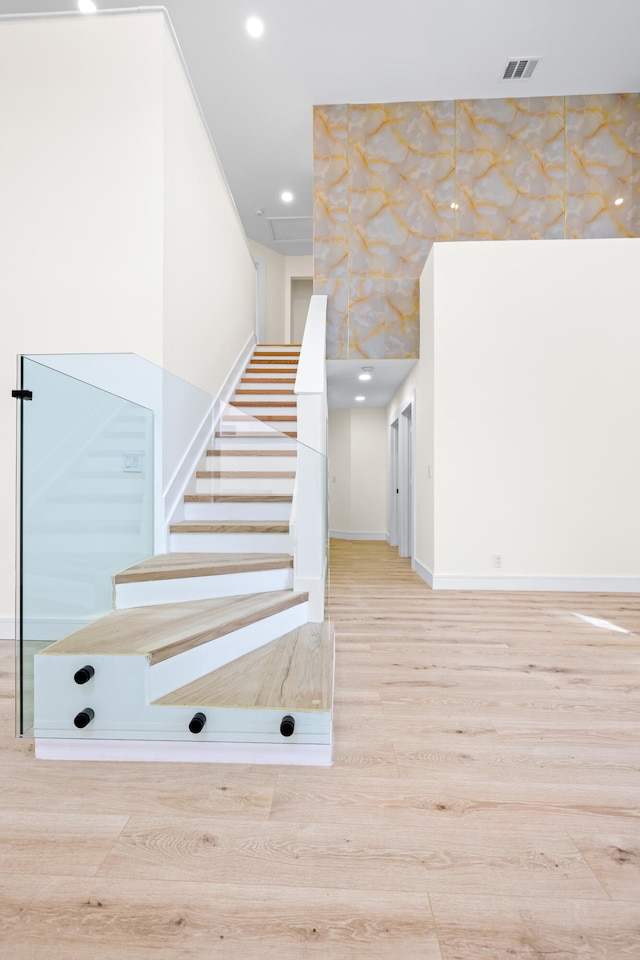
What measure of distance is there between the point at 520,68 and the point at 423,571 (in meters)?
5.02

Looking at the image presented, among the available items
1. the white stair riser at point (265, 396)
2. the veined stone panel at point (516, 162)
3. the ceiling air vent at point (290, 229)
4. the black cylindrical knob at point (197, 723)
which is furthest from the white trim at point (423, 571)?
the ceiling air vent at point (290, 229)

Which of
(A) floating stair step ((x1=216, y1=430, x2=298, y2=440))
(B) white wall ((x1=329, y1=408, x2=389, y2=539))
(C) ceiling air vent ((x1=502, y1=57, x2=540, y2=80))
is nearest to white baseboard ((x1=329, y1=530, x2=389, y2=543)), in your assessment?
(B) white wall ((x1=329, y1=408, x2=389, y2=539))

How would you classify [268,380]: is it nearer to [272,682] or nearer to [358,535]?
[358,535]

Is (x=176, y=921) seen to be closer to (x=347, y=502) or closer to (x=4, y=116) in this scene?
(x=4, y=116)

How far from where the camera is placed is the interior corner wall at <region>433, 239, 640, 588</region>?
13.6 feet

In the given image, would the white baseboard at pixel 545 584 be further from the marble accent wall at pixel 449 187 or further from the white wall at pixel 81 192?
the white wall at pixel 81 192

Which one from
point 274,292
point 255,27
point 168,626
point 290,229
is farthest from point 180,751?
point 274,292

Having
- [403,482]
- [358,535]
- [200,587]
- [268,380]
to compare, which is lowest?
[358,535]

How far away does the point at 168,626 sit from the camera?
1.89m

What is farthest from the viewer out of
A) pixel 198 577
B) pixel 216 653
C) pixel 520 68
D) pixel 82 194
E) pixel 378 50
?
pixel 520 68

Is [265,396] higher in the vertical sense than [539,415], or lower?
higher

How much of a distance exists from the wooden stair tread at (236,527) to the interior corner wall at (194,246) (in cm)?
109

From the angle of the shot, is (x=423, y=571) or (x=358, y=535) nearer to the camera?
(x=423, y=571)

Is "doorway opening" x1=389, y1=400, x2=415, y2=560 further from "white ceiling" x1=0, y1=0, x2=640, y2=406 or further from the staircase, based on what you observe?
the staircase
